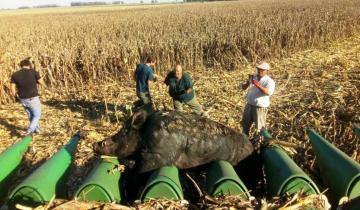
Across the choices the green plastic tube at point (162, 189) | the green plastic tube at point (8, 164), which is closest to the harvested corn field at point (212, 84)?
the green plastic tube at point (162, 189)

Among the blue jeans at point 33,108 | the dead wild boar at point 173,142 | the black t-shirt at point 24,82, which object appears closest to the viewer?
the dead wild boar at point 173,142

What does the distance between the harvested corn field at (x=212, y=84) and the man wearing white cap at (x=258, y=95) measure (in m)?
0.71

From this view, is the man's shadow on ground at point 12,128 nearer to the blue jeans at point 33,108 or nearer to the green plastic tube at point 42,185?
the blue jeans at point 33,108

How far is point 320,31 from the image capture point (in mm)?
19797

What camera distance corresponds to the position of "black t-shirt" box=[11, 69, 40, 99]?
9.43 m

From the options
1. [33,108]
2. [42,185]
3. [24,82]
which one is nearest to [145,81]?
[33,108]

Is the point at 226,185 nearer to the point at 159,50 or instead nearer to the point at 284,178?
the point at 284,178

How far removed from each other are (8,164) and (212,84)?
8.29 metres

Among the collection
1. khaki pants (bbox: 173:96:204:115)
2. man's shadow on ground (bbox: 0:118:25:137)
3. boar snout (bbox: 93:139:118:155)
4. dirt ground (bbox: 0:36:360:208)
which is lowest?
man's shadow on ground (bbox: 0:118:25:137)

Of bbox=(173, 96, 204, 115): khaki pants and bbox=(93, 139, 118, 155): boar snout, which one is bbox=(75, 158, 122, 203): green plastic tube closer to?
bbox=(93, 139, 118, 155): boar snout

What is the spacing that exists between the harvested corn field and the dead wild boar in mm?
582

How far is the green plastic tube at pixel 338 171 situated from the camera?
450 cm

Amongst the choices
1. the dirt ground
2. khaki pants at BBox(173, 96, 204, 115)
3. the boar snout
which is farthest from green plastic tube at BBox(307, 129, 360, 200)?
khaki pants at BBox(173, 96, 204, 115)

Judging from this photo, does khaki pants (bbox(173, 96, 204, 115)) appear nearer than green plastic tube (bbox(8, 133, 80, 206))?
No
